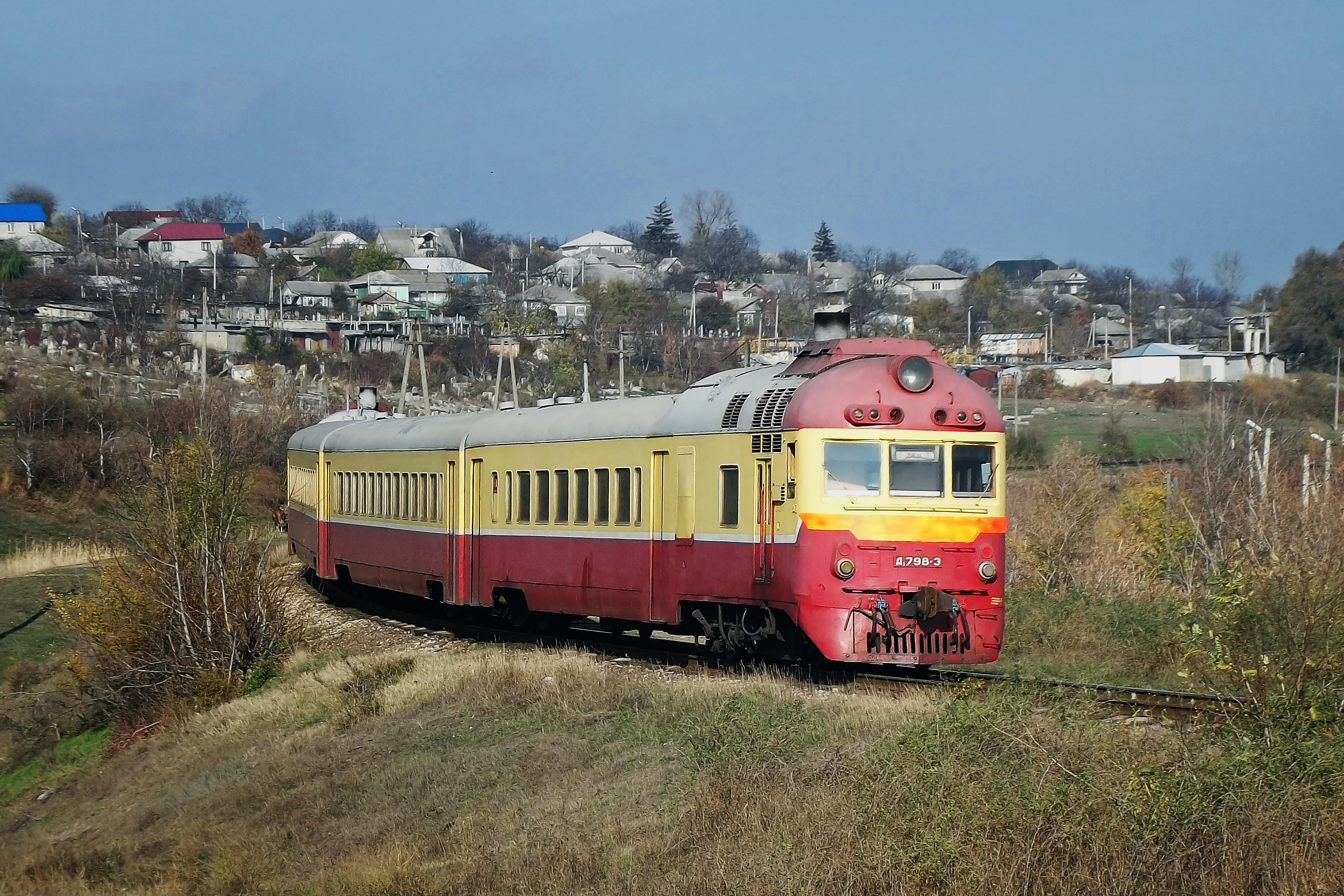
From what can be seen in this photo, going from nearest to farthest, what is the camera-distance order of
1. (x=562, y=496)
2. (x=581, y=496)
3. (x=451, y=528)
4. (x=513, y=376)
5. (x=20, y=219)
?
(x=581, y=496), (x=562, y=496), (x=451, y=528), (x=513, y=376), (x=20, y=219)

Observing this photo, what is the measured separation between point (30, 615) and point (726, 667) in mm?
26186

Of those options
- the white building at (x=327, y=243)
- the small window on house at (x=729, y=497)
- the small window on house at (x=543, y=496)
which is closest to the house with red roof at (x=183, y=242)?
the white building at (x=327, y=243)

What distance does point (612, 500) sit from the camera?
18.3m

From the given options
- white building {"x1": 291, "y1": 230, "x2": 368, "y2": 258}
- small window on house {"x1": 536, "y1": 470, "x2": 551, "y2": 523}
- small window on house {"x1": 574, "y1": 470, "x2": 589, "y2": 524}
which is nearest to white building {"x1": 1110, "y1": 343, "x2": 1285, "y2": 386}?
small window on house {"x1": 536, "y1": 470, "x2": 551, "y2": 523}

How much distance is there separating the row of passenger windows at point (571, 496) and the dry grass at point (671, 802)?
5.52 ft

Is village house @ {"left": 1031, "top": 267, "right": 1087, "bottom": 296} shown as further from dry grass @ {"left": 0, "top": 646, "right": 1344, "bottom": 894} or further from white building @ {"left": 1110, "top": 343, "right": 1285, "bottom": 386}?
dry grass @ {"left": 0, "top": 646, "right": 1344, "bottom": 894}

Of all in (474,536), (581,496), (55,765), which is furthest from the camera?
(55,765)

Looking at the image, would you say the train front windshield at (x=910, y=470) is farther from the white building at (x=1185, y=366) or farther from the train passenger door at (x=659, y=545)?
the white building at (x=1185, y=366)

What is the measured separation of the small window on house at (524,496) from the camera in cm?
2061

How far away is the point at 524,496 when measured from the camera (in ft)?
68.2

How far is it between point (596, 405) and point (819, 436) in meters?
5.24

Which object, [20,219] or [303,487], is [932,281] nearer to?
[20,219]

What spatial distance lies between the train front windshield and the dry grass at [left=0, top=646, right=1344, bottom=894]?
6.48 feet

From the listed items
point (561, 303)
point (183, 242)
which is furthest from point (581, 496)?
point (183, 242)
